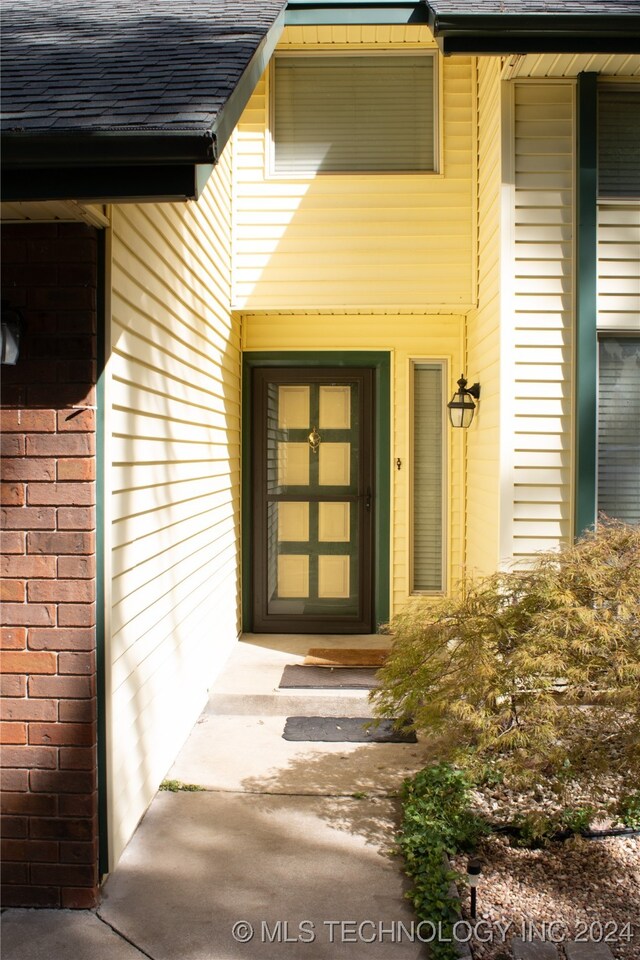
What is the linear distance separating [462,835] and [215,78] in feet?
9.75

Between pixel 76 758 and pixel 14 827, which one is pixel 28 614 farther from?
pixel 14 827

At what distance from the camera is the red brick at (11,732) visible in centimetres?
285

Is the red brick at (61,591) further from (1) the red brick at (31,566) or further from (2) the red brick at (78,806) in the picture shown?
(2) the red brick at (78,806)

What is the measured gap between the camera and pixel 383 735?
462 centimetres

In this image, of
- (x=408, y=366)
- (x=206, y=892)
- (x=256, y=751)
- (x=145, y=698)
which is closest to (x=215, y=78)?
(x=145, y=698)

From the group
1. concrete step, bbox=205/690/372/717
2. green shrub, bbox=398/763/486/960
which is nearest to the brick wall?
green shrub, bbox=398/763/486/960

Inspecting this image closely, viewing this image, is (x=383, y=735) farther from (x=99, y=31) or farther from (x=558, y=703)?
(x=99, y=31)

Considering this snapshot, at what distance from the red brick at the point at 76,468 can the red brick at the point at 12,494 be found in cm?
16

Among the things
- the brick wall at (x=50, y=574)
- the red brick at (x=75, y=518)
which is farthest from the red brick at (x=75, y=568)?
the red brick at (x=75, y=518)

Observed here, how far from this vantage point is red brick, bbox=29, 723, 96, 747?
9.27 ft

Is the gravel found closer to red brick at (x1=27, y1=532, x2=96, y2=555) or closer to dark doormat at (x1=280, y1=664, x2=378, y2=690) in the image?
red brick at (x1=27, y1=532, x2=96, y2=555)

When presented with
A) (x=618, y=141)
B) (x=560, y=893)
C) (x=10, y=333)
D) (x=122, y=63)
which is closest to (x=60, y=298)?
(x=10, y=333)

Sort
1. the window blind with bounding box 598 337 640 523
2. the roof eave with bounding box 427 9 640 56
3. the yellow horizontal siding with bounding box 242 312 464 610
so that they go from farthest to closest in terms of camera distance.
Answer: the yellow horizontal siding with bounding box 242 312 464 610 → the window blind with bounding box 598 337 640 523 → the roof eave with bounding box 427 9 640 56

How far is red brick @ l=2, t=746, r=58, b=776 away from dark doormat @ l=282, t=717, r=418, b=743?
6.39 feet
